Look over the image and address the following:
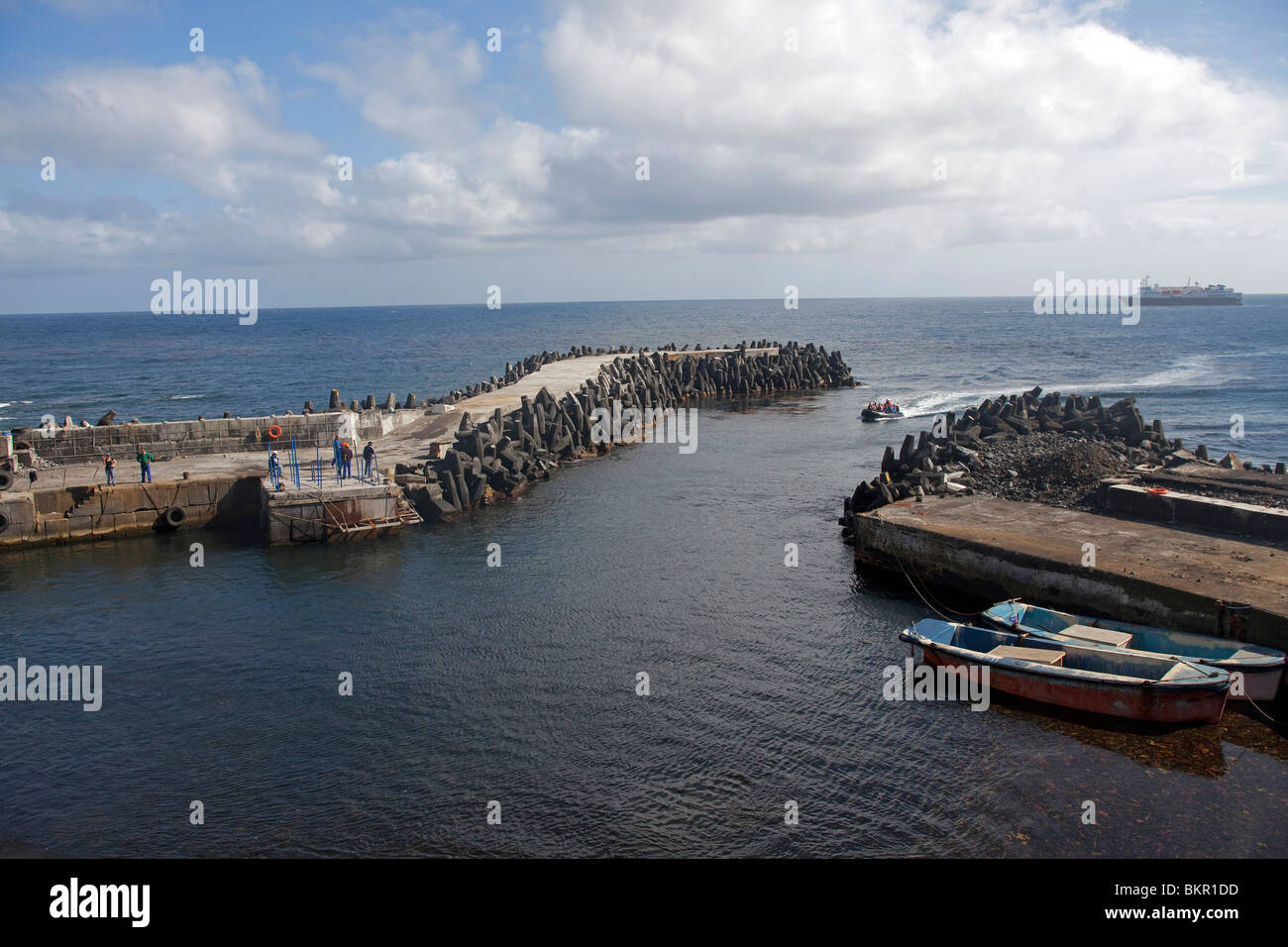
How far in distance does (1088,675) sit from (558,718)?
9.17m

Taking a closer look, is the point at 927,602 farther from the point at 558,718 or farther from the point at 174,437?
the point at 174,437

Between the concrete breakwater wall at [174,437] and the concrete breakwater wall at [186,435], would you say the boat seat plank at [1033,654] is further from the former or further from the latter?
the concrete breakwater wall at [174,437]

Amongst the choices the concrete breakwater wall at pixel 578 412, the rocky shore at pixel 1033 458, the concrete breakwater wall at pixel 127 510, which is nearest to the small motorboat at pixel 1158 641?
the rocky shore at pixel 1033 458

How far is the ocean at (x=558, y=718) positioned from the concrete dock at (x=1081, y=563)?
142cm

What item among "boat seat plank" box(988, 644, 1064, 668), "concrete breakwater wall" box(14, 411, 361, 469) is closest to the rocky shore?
"boat seat plank" box(988, 644, 1064, 668)

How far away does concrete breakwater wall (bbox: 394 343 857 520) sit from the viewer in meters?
30.1

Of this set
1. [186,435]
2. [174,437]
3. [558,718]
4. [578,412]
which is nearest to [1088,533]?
[558,718]

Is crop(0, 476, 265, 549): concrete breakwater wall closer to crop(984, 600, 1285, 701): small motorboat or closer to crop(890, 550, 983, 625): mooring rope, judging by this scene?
crop(890, 550, 983, 625): mooring rope

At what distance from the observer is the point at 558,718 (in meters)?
15.7

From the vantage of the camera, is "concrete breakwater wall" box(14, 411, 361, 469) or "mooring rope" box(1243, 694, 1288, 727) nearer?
"mooring rope" box(1243, 694, 1288, 727)

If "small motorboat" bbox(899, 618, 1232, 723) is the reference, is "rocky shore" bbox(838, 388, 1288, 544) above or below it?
above

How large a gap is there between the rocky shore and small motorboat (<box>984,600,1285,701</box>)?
7169 mm
